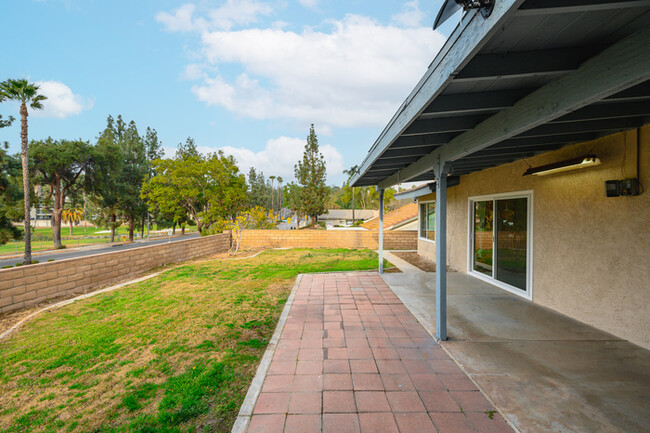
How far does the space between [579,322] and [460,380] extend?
2.63m

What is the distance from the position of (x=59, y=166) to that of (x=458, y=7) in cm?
2802

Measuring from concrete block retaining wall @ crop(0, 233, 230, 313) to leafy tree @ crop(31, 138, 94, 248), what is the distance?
18.2m

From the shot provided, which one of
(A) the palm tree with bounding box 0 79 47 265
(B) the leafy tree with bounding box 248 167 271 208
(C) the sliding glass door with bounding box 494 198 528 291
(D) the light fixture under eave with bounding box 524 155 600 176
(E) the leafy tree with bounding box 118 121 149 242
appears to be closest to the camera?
(D) the light fixture under eave with bounding box 524 155 600 176

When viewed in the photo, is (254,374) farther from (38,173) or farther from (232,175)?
(38,173)

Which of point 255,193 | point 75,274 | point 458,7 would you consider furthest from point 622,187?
point 255,193

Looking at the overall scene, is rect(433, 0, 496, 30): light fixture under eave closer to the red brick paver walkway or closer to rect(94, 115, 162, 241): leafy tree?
the red brick paver walkway

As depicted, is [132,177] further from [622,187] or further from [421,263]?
[622,187]

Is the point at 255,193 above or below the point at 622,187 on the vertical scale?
above

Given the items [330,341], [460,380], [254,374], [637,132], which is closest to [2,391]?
[254,374]

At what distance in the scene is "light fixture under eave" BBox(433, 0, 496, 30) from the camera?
1262 millimetres

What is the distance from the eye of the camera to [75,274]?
20.3 ft

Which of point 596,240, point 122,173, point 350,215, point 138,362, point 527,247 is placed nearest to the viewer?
point 138,362

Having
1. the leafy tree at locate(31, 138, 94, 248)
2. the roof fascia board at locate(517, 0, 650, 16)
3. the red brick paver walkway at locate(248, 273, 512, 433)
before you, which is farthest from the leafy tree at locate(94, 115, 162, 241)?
the roof fascia board at locate(517, 0, 650, 16)

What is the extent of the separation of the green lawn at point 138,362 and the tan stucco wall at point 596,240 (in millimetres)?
4343
